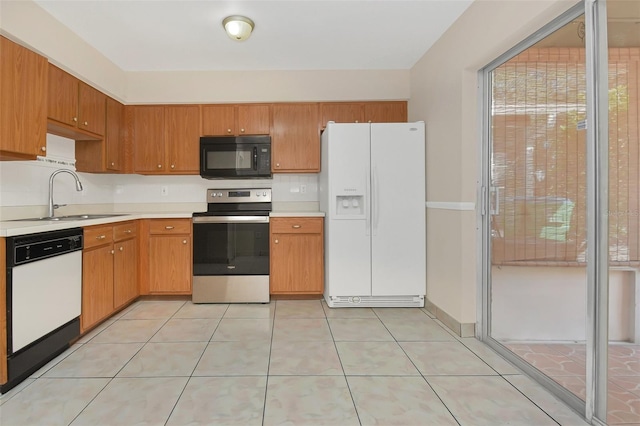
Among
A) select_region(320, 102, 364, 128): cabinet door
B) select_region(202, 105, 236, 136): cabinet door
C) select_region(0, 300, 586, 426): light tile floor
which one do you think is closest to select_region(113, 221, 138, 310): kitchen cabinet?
select_region(0, 300, 586, 426): light tile floor

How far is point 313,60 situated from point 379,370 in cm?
288

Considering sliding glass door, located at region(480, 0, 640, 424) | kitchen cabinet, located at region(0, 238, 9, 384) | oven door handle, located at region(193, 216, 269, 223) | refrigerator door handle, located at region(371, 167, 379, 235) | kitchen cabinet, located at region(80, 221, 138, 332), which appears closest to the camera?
sliding glass door, located at region(480, 0, 640, 424)

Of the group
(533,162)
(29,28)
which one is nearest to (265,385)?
(533,162)

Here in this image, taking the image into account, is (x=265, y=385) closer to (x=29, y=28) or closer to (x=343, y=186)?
(x=343, y=186)

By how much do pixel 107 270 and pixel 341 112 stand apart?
2714 mm

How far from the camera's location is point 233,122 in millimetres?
3652

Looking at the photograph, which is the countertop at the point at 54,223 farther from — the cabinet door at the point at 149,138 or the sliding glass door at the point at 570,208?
the sliding glass door at the point at 570,208

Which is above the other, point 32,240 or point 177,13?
point 177,13

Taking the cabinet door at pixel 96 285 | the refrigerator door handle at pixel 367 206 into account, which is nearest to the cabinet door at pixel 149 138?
the cabinet door at pixel 96 285

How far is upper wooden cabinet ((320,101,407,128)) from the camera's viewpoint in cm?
365

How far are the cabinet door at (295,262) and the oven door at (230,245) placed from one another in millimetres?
106

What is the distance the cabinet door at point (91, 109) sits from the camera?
287 cm

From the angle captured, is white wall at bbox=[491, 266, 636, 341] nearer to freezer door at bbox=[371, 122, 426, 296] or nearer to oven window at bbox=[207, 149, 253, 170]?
freezer door at bbox=[371, 122, 426, 296]

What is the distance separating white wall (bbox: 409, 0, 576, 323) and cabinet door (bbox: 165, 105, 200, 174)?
7.95ft
